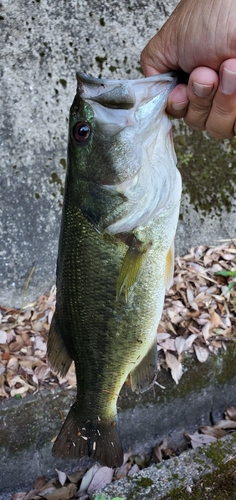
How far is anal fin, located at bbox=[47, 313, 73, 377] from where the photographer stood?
2229 mm

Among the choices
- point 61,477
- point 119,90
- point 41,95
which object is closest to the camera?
point 119,90

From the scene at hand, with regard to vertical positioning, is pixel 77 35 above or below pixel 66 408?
above

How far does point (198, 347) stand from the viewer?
3.87 metres

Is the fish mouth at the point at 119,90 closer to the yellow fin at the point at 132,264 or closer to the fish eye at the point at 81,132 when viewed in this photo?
the fish eye at the point at 81,132

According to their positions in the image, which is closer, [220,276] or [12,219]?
[12,219]

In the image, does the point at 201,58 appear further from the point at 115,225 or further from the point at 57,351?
the point at 57,351

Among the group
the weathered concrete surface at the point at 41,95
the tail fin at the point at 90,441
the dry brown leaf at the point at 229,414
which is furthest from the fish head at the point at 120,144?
the dry brown leaf at the point at 229,414

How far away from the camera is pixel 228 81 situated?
1.97 m

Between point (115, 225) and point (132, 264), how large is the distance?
0.57 feet

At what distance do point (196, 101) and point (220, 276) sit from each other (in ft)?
7.94

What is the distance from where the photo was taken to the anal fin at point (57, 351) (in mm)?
2229

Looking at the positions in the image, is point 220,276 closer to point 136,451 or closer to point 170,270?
point 136,451

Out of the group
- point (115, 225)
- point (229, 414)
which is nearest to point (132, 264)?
point (115, 225)

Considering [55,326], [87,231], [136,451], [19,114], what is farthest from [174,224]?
[136,451]
